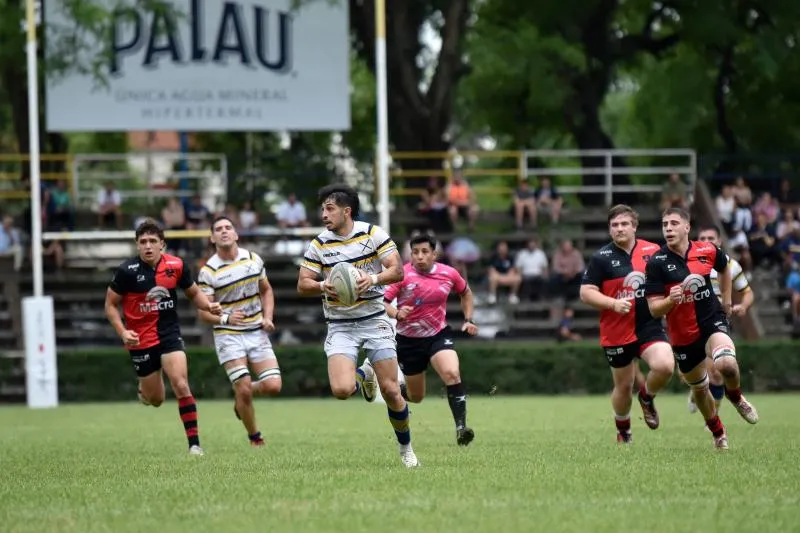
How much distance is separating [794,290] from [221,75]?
1173 cm

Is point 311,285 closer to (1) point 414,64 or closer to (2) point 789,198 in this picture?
(1) point 414,64

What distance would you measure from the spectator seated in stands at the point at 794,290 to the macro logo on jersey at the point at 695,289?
17.5 metres

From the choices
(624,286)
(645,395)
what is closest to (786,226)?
(645,395)

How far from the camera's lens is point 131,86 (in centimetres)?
3141

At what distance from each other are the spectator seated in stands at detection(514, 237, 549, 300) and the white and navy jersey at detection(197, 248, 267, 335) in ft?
55.0

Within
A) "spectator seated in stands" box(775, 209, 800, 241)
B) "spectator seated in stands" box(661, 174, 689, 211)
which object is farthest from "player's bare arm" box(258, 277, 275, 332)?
"spectator seated in stands" box(775, 209, 800, 241)

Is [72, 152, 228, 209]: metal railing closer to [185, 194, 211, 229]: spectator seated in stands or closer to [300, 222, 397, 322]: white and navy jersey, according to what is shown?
[185, 194, 211, 229]: spectator seated in stands

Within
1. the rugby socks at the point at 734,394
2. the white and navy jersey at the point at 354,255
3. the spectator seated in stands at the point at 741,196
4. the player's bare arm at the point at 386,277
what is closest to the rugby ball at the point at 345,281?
the player's bare arm at the point at 386,277

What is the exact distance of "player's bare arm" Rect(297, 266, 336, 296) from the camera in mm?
12023

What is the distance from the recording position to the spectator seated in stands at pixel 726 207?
1289 inches

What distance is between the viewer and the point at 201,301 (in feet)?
48.9

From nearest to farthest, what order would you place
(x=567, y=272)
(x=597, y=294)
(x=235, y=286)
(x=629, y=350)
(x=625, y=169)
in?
(x=597, y=294), (x=629, y=350), (x=235, y=286), (x=567, y=272), (x=625, y=169)

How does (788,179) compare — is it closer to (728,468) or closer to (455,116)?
(455,116)

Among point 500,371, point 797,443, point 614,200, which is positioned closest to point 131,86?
point 500,371
